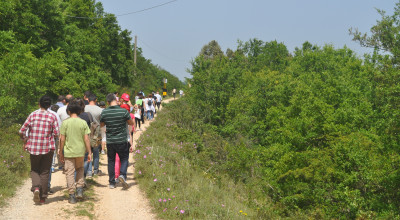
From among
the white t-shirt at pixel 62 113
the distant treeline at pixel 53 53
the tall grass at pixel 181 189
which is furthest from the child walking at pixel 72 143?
the distant treeline at pixel 53 53

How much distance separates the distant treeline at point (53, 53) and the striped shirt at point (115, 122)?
19.9 feet

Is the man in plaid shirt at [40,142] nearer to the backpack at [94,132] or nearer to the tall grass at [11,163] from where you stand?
the tall grass at [11,163]

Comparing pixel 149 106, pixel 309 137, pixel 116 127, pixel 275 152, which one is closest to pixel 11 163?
pixel 116 127

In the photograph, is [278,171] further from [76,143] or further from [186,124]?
[76,143]

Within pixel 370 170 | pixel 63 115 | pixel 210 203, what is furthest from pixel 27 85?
pixel 370 170

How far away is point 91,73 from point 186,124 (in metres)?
16.5

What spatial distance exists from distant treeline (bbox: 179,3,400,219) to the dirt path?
14.7ft

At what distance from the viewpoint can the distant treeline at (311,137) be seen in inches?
513

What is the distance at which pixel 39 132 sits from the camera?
6.75 m

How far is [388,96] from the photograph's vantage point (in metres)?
14.5

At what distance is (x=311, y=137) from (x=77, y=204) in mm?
14997

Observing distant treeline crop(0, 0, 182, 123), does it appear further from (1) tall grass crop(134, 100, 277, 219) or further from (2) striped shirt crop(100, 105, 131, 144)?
(2) striped shirt crop(100, 105, 131, 144)

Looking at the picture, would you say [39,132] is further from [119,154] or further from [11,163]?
[11,163]

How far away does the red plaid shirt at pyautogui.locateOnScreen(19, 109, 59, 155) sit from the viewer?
6707 mm
